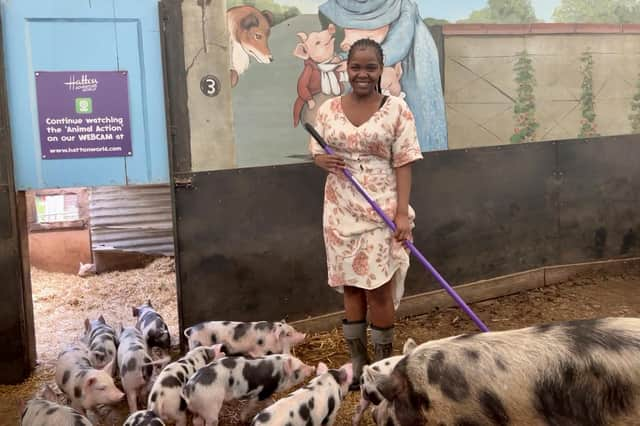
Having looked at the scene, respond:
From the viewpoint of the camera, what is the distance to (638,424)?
2.06 meters

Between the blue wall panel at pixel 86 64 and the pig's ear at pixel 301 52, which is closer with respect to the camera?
the blue wall panel at pixel 86 64

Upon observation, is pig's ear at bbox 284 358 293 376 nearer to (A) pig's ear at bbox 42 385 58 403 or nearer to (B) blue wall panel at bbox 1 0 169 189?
(A) pig's ear at bbox 42 385 58 403

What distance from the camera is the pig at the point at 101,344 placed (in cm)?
404

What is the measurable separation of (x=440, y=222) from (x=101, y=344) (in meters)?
2.87

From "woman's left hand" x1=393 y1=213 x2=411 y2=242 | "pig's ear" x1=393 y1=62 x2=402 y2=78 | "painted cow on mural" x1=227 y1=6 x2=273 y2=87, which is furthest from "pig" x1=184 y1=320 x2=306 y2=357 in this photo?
"pig's ear" x1=393 y1=62 x2=402 y2=78

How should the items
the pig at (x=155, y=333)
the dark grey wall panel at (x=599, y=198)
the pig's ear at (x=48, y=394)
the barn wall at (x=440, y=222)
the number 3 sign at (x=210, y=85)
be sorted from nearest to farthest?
the pig's ear at (x=48, y=394) → the pig at (x=155, y=333) → the number 3 sign at (x=210, y=85) → the barn wall at (x=440, y=222) → the dark grey wall panel at (x=599, y=198)

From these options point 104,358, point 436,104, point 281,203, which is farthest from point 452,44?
point 104,358

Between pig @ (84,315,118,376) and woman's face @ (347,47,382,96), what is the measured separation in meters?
2.21

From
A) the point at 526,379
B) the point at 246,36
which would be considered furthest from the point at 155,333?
the point at 526,379

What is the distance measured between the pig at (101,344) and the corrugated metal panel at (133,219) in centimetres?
320

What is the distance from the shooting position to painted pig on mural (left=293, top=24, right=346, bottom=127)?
4859mm

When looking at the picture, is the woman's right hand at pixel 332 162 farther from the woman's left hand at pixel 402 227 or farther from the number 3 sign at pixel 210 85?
the number 3 sign at pixel 210 85

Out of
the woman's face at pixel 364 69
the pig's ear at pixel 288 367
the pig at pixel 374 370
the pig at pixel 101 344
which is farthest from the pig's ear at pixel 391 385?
the pig at pixel 101 344

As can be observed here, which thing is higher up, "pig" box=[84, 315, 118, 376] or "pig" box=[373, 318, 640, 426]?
"pig" box=[373, 318, 640, 426]
